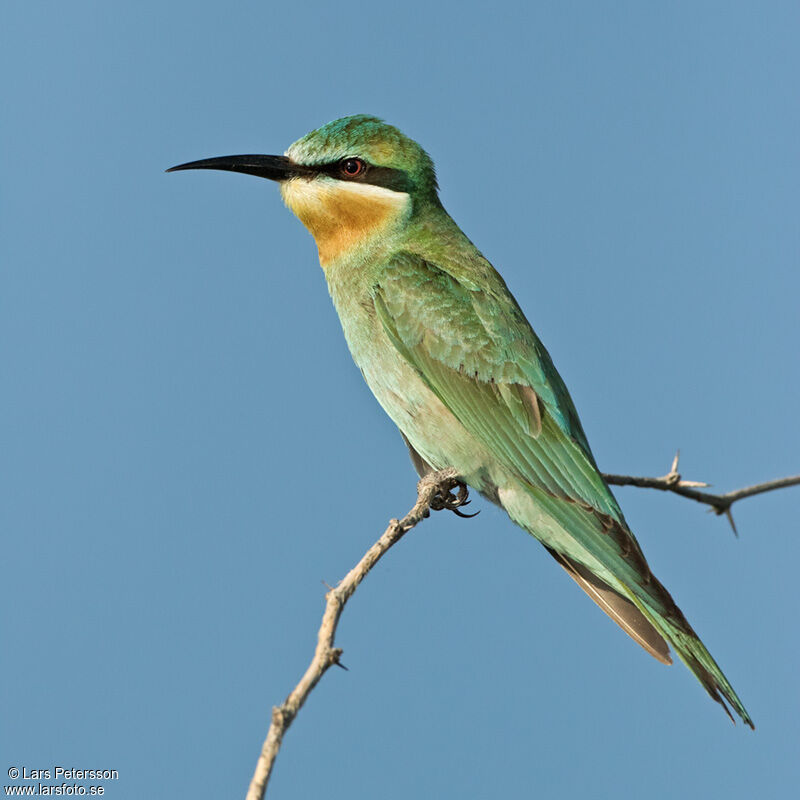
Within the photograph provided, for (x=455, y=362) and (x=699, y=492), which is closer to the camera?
(x=699, y=492)

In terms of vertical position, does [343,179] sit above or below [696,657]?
above

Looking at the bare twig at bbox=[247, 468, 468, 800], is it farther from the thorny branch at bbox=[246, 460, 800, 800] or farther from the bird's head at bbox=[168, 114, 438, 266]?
the bird's head at bbox=[168, 114, 438, 266]

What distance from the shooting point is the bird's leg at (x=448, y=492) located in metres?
2.96

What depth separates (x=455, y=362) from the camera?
9.85ft

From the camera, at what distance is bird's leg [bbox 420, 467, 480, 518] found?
117 inches

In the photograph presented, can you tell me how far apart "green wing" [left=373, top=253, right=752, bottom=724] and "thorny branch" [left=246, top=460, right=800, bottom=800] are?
0.46 feet

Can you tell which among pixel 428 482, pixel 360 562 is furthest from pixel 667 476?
pixel 360 562

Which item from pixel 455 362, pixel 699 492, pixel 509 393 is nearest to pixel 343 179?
pixel 455 362

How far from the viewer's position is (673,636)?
8.71 ft

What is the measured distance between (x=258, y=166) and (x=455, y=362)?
0.93 m

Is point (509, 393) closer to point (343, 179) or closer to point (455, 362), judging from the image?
point (455, 362)

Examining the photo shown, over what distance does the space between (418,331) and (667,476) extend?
2.84 feet

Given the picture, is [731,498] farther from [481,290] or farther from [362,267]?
[362,267]

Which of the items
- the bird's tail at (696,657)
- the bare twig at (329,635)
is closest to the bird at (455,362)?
the bird's tail at (696,657)
